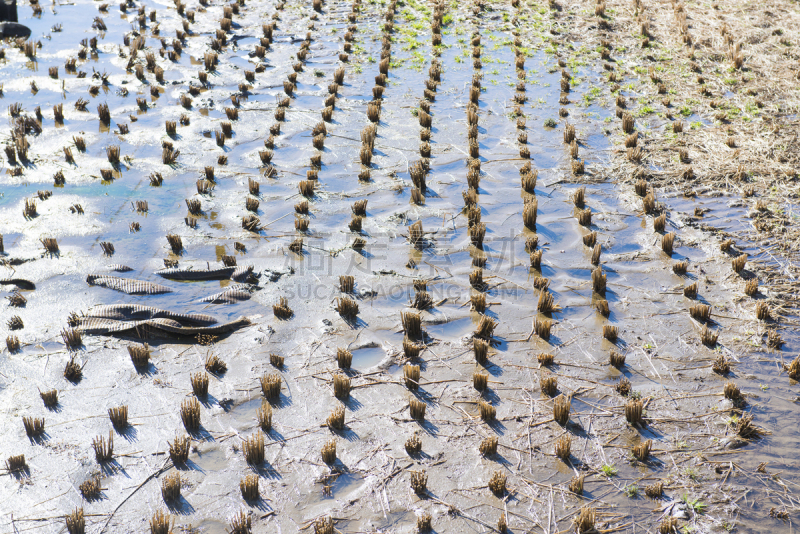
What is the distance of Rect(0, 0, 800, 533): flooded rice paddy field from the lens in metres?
4.50

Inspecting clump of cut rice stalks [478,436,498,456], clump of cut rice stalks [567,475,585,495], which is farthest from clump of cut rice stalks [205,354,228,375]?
clump of cut rice stalks [567,475,585,495]

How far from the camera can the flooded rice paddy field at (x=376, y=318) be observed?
4496 mm

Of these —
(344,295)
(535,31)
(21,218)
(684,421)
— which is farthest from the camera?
(535,31)

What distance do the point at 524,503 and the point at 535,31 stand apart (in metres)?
13.1

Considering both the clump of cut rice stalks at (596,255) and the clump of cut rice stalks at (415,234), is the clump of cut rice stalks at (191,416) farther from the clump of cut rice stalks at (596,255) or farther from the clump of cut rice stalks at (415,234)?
the clump of cut rice stalks at (596,255)

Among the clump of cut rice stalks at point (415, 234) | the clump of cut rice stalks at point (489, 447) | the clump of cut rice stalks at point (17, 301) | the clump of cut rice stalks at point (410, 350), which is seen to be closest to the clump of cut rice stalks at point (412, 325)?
the clump of cut rice stalks at point (410, 350)

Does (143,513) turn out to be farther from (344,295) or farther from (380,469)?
(344,295)

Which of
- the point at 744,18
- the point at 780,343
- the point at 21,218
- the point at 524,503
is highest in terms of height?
the point at 744,18

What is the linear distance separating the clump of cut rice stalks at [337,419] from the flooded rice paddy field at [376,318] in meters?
0.02

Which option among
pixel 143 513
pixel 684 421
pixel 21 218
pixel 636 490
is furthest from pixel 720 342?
pixel 21 218

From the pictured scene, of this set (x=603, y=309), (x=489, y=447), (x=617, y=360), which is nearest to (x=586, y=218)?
(x=603, y=309)

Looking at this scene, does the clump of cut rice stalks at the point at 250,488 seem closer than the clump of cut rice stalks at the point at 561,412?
Yes

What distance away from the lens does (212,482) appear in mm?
4547

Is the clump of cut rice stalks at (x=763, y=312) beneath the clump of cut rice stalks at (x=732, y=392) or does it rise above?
above
